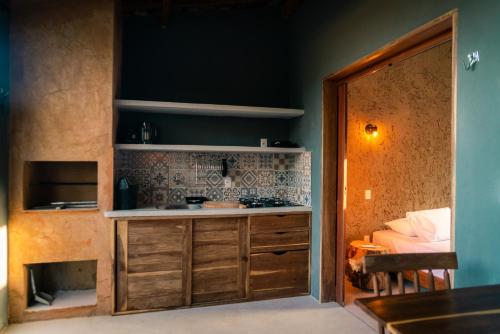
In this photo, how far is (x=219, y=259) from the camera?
123 inches

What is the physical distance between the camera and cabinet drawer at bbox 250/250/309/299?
3.22 metres

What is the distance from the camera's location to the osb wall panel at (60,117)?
275 centimetres

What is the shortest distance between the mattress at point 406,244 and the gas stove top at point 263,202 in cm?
124

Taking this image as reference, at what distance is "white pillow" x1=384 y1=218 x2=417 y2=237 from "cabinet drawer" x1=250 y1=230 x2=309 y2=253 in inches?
53.1

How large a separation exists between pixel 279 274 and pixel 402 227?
1700 millimetres

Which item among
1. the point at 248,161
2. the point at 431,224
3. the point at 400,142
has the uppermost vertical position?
the point at 400,142

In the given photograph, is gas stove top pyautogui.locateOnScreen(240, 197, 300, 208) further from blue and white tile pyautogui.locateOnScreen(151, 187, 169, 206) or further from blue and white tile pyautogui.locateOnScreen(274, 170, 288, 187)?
blue and white tile pyautogui.locateOnScreen(151, 187, 169, 206)

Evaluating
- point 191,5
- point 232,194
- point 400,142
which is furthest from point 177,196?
point 400,142

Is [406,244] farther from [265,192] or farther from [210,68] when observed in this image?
[210,68]

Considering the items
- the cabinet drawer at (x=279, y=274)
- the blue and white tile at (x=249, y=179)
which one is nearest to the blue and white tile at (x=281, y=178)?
the blue and white tile at (x=249, y=179)

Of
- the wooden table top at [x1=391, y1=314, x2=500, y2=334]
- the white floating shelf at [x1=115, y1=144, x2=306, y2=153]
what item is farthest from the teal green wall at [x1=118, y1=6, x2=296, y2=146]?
the wooden table top at [x1=391, y1=314, x2=500, y2=334]

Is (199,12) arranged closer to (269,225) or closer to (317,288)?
(269,225)

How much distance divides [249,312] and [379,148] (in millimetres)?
2649

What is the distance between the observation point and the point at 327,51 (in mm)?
3082
